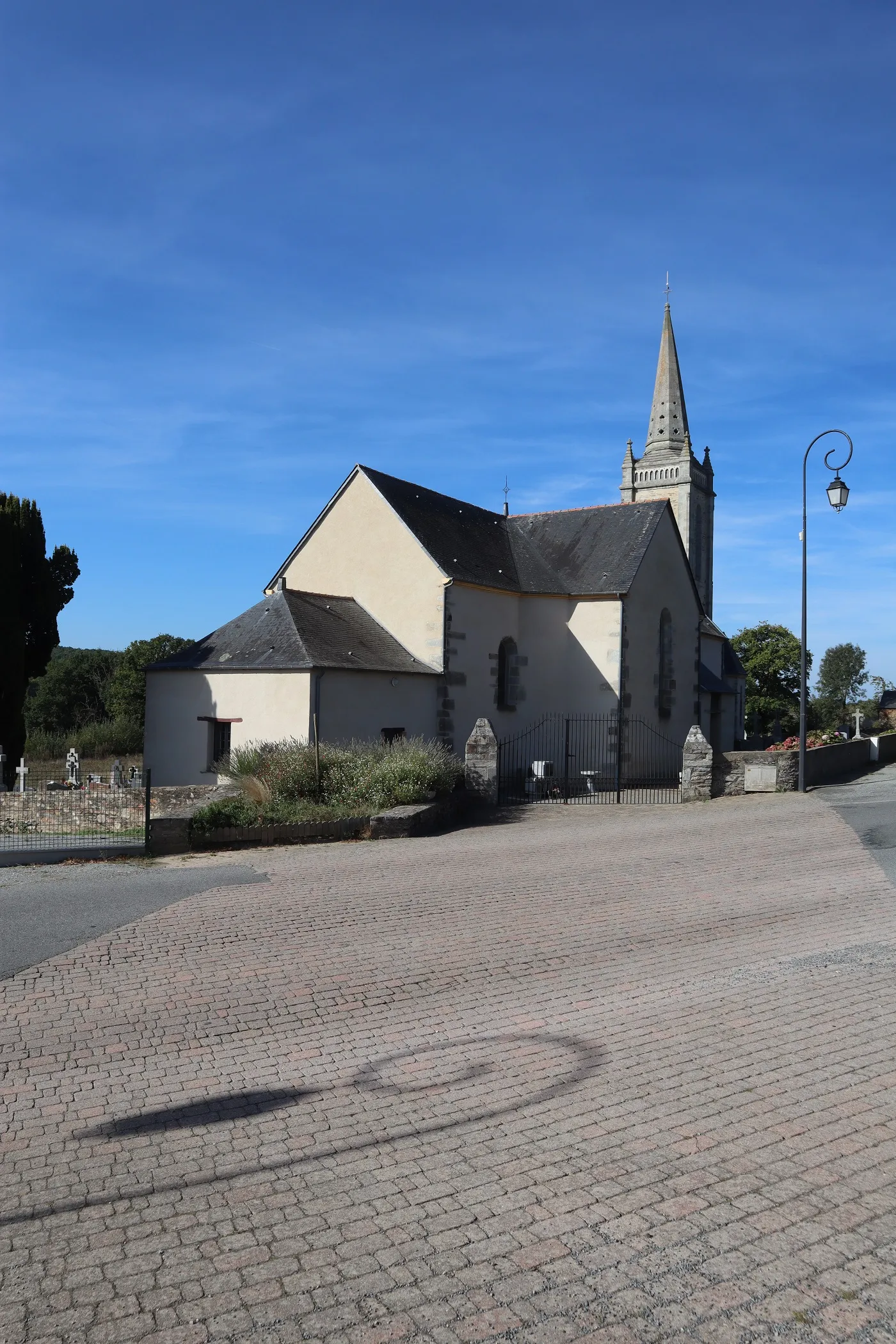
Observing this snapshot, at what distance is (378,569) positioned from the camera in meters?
26.7

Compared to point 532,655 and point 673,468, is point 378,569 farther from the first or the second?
point 673,468

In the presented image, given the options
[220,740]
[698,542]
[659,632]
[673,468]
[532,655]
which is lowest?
[220,740]

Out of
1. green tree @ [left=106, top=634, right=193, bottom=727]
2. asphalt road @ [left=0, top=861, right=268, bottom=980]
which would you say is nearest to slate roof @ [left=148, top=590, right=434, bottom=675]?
asphalt road @ [left=0, top=861, right=268, bottom=980]

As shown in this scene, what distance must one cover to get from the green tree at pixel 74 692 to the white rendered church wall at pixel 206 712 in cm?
2756

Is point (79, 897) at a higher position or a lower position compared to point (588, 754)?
lower

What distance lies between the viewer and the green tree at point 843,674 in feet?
332

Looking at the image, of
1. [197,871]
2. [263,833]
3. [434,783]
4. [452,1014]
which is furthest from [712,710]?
[452,1014]

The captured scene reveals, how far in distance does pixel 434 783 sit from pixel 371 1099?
38.5ft

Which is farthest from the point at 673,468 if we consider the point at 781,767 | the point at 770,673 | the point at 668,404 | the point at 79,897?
the point at 79,897

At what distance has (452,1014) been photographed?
6.76 meters

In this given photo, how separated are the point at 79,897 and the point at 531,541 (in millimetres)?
22422

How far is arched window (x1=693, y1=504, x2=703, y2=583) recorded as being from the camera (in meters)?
56.0

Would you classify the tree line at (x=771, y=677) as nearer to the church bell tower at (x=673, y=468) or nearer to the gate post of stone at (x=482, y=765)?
the church bell tower at (x=673, y=468)

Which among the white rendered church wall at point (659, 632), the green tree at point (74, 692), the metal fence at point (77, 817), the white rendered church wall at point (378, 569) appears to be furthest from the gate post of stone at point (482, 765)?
the green tree at point (74, 692)
